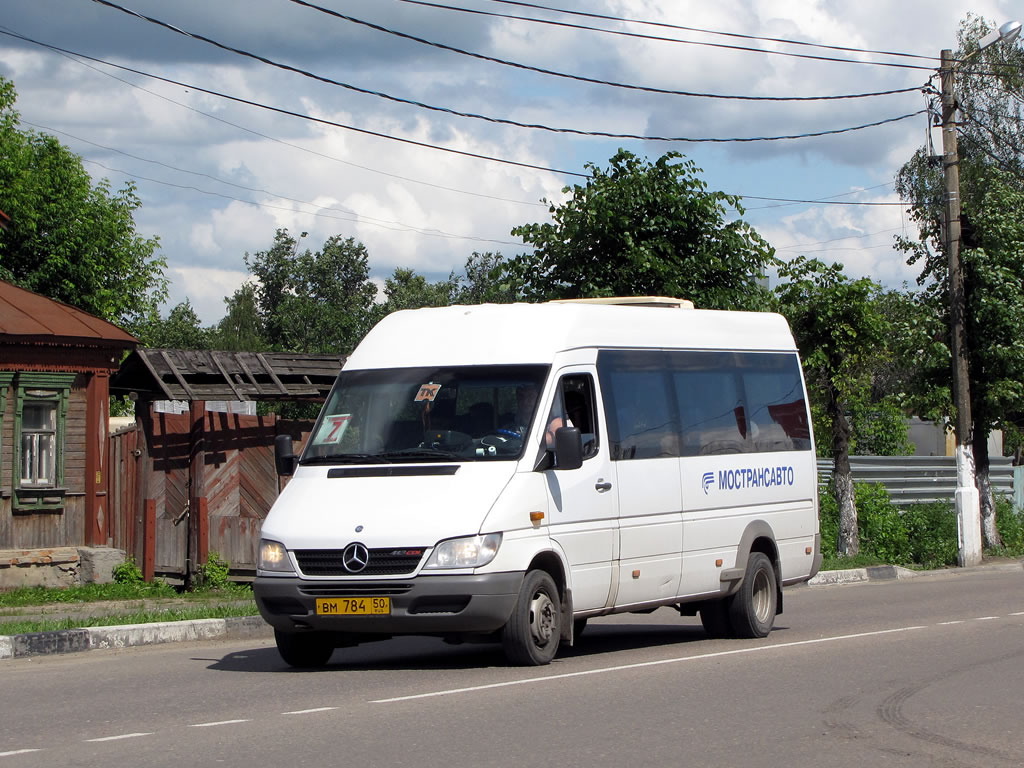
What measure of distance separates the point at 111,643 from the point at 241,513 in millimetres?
6672

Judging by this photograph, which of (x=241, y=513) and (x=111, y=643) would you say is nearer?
(x=111, y=643)

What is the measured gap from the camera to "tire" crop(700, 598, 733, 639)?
12656 mm

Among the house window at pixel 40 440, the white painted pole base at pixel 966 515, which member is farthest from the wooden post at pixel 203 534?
the white painted pole base at pixel 966 515

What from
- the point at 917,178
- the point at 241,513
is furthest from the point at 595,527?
the point at 917,178

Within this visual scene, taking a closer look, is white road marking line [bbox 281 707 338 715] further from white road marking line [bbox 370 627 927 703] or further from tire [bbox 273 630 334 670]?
tire [bbox 273 630 334 670]

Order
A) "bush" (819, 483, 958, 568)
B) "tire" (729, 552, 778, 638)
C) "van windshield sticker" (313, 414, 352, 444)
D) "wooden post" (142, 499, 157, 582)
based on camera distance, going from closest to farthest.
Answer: "van windshield sticker" (313, 414, 352, 444) → "tire" (729, 552, 778, 638) → "wooden post" (142, 499, 157, 582) → "bush" (819, 483, 958, 568)

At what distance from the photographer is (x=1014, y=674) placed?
9977mm

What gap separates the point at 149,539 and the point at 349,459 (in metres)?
8.61

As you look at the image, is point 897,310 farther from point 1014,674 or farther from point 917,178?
point 917,178

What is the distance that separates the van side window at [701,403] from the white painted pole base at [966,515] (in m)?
11.2

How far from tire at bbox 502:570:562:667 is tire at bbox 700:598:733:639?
2765 mm

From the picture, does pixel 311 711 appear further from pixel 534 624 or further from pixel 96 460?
pixel 96 460

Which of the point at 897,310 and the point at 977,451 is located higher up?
the point at 897,310

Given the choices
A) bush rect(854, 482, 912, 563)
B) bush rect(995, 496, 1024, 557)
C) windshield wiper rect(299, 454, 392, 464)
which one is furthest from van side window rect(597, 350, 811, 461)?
bush rect(995, 496, 1024, 557)
